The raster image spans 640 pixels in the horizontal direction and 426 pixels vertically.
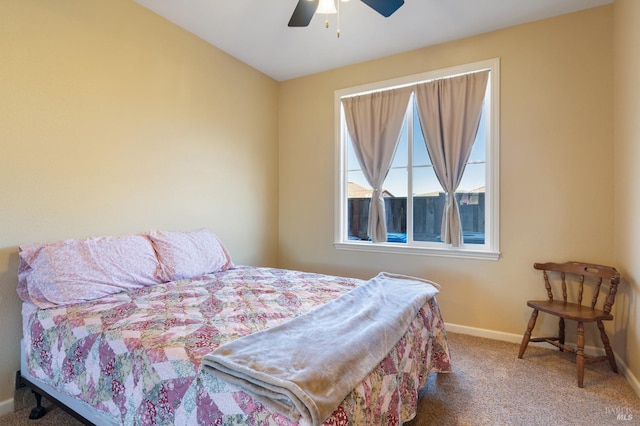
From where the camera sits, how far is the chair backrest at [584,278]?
2.22 meters

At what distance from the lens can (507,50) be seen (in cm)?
280

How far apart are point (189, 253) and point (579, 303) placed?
3.07 metres

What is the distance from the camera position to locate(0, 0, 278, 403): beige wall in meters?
1.88

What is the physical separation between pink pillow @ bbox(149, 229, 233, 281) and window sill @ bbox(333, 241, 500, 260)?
1.41 m

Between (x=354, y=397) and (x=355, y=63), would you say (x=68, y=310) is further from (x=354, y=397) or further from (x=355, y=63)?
(x=355, y=63)

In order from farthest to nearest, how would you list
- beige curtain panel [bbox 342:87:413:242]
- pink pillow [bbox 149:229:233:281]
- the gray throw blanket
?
beige curtain panel [bbox 342:87:413:242]
pink pillow [bbox 149:229:233:281]
the gray throw blanket

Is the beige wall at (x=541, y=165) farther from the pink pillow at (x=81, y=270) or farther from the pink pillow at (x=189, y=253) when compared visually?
the pink pillow at (x=81, y=270)

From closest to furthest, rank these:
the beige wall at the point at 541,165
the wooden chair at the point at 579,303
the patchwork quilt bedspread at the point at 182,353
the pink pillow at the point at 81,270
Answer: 1. the patchwork quilt bedspread at the point at 182,353
2. the pink pillow at the point at 81,270
3. the wooden chair at the point at 579,303
4. the beige wall at the point at 541,165

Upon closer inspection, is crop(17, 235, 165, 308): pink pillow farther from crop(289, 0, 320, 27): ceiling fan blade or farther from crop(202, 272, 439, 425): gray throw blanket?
crop(289, 0, 320, 27): ceiling fan blade

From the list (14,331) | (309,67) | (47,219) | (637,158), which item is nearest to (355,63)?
(309,67)

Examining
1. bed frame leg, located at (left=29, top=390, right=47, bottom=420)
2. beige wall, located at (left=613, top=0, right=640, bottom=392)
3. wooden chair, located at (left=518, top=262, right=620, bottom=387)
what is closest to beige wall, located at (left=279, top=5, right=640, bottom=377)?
beige wall, located at (left=613, top=0, right=640, bottom=392)

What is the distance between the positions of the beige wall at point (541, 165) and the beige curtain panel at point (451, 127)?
20 centimetres

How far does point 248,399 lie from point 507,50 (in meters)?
3.33

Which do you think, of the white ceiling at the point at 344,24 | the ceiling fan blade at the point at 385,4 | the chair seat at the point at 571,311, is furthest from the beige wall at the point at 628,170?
the ceiling fan blade at the point at 385,4
